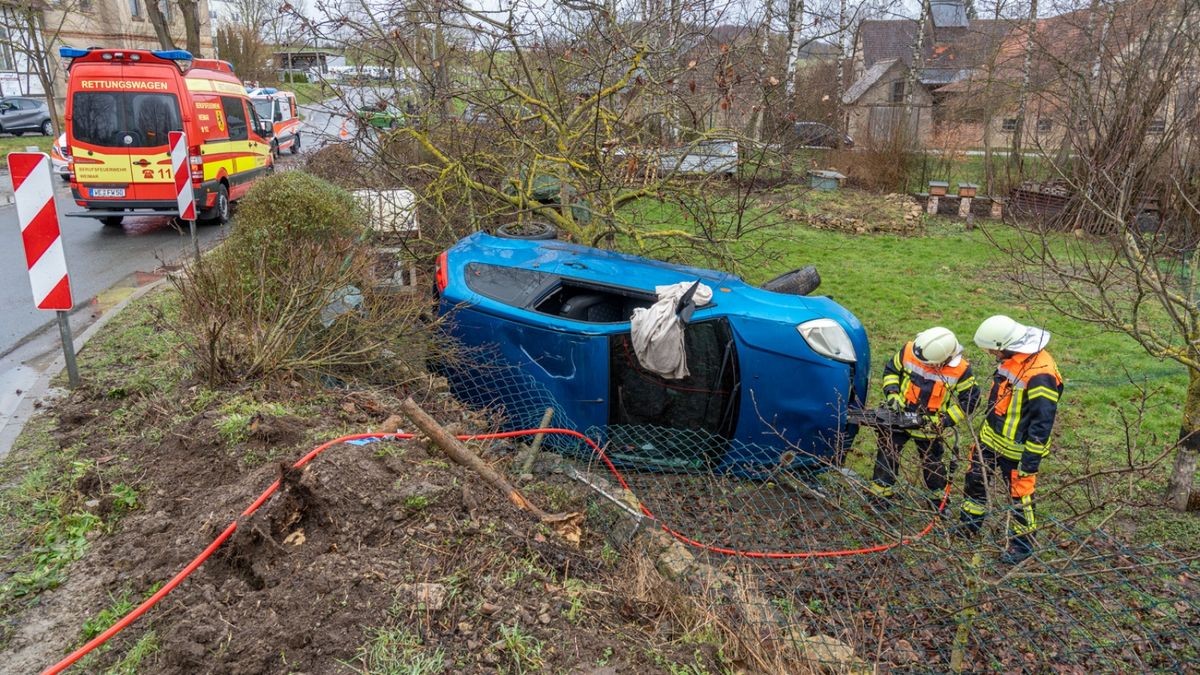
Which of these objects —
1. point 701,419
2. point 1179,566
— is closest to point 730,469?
point 701,419

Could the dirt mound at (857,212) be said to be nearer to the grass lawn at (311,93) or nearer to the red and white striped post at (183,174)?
the grass lawn at (311,93)

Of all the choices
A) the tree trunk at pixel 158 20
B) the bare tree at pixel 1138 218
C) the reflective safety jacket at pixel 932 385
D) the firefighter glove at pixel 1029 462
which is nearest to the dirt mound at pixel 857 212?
the bare tree at pixel 1138 218

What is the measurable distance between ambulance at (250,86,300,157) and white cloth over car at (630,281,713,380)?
2205 centimetres

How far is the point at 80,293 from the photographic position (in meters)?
8.93

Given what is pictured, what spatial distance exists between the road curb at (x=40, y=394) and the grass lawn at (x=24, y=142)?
18910 mm

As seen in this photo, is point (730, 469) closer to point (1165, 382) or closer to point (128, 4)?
point (1165, 382)

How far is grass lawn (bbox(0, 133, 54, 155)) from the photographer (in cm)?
2208

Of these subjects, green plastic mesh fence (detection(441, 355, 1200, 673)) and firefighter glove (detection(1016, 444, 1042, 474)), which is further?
firefighter glove (detection(1016, 444, 1042, 474))

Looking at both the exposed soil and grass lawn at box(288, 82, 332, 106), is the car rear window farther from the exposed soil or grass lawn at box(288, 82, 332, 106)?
grass lawn at box(288, 82, 332, 106)

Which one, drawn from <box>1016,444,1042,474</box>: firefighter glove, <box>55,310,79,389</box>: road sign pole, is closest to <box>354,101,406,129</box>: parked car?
<box>55,310,79,389</box>: road sign pole

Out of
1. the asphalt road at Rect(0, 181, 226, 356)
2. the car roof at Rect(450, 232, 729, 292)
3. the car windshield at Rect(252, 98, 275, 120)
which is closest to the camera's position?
the car roof at Rect(450, 232, 729, 292)

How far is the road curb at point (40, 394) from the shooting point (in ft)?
14.9

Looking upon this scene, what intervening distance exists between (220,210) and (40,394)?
8.65 metres

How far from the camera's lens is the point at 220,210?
1317cm
